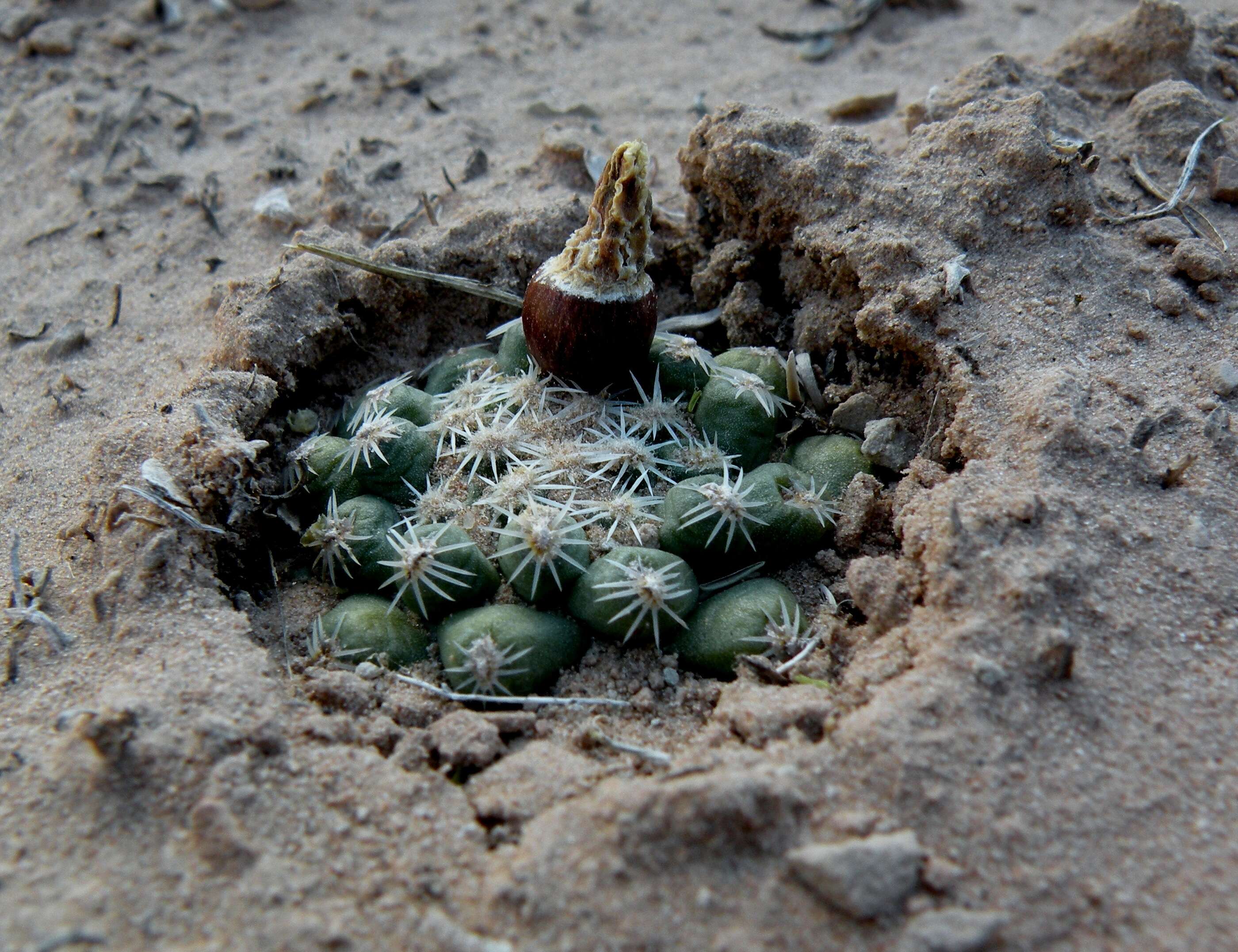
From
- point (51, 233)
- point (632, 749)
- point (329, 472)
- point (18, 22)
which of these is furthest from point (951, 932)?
point (18, 22)

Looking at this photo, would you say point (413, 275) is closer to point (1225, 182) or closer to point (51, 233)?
point (51, 233)

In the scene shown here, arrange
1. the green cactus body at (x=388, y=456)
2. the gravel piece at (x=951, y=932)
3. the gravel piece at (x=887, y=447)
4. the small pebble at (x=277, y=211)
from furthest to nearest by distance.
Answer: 1. the small pebble at (x=277, y=211)
2. the gravel piece at (x=887, y=447)
3. the green cactus body at (x=388, y=456)
4. the gravel piece at (x=951, y=932)

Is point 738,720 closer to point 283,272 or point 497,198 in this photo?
point 283,272

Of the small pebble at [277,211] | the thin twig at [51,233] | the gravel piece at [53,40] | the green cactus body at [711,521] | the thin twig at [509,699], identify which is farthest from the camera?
the gravel piece at [53,40]

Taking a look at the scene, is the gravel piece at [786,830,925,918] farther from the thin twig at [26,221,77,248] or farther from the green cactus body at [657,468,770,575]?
the thin twig at [26,221,77,248]

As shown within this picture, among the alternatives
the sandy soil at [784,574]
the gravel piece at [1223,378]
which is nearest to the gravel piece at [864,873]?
the sandy soil at [784,574]

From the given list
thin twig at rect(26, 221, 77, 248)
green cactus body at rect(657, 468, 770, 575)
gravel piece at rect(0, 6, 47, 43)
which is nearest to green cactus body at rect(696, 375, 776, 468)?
green cactus body at rect(657, 468, 770, 575)

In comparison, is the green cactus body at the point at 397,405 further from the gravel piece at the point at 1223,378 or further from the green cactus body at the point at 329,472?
the gravel piece at the point at 1223,378
